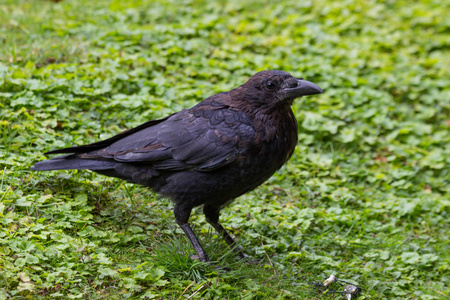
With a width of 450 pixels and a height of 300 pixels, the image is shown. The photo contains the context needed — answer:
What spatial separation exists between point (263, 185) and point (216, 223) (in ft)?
3.96

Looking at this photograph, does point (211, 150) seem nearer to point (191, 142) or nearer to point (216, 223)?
point (191, 142)

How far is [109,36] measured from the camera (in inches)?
279

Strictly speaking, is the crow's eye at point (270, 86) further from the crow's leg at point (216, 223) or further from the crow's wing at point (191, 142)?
the crow's leg at point (216, 223)

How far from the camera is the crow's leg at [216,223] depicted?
4.34 meters

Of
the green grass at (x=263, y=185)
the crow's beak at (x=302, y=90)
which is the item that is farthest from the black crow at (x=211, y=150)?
the green grass at (x=263, y=185)

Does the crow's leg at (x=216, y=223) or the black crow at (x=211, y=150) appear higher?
the black crow at (x=211, y=150)

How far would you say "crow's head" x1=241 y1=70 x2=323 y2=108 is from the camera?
13.4 feet

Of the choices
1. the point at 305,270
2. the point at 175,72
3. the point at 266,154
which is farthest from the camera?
the point at 175,72

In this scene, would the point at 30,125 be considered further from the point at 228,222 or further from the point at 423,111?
the point at 423,111

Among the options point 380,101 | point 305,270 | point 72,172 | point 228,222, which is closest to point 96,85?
point 72,172

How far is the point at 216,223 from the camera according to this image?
174 inches

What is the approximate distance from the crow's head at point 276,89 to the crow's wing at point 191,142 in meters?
0.20

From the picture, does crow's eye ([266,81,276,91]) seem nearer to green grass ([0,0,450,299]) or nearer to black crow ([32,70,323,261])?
black crow ([32,70,323,261])

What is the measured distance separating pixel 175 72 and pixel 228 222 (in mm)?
2767
